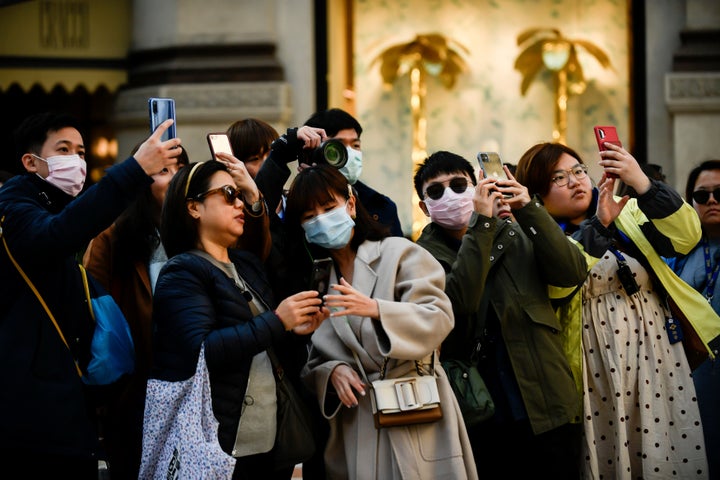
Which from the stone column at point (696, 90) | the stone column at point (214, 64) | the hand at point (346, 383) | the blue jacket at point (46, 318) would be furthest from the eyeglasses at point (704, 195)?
the stone column at point (214, 64)

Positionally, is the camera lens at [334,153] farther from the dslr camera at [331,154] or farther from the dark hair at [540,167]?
the dark hair at [540,167]

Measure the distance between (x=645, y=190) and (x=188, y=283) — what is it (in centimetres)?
228

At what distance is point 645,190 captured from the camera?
5.23m

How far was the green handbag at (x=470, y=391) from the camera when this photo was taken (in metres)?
4.88

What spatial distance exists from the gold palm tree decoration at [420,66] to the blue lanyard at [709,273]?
550 centimetres

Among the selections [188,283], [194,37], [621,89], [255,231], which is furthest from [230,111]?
[188,283]

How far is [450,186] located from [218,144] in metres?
1.14

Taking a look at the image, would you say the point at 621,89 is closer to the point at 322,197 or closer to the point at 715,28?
the point at 715,28

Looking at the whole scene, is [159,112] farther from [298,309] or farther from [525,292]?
[525,292]

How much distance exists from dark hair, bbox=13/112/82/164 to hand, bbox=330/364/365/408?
1600 mm

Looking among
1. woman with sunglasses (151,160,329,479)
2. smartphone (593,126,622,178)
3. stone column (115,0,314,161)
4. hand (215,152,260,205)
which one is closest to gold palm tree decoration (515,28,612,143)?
stone column (115,0,314,161)

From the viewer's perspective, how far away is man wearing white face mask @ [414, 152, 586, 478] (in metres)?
5.00

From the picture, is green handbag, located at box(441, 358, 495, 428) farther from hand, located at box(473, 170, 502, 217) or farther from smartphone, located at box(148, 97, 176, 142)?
smartphone, located at box(148, 97, 176, 142)

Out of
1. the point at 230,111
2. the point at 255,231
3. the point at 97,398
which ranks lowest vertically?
the point at 97,398
